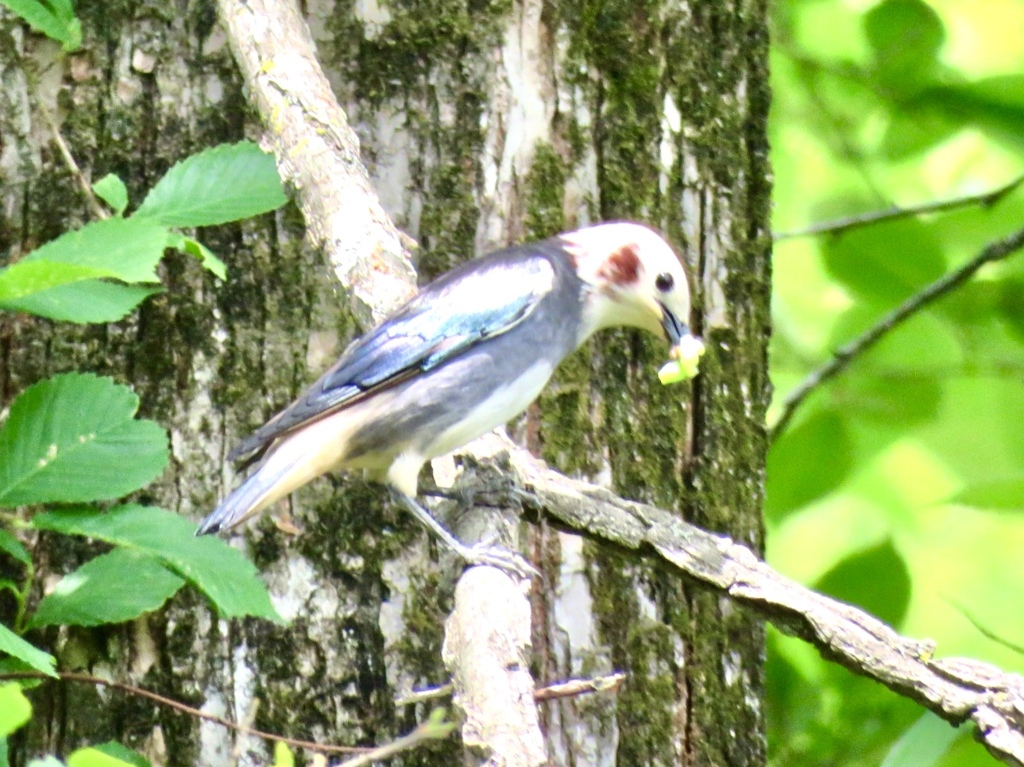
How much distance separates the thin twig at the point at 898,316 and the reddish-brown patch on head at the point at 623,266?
1.33m

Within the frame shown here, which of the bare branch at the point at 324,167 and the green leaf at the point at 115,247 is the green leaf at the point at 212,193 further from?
the green leaf at the point at 115,247

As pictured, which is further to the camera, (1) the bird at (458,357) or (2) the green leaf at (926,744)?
(1) the bird at (458,357)

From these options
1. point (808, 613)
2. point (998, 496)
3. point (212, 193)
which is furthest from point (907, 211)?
point (212, 193)

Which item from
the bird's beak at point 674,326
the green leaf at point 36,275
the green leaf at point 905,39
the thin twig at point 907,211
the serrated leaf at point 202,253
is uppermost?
the green leaf at point 905,39

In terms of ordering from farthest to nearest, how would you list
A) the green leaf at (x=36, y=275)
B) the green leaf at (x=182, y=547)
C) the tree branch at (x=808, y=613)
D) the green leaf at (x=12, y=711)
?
the green leaf at (x=182, y=547) → the tree branch at (x=808, y=613) → the green leaf at (x=36, y=275) → the green leaf at (x=12, y=711)

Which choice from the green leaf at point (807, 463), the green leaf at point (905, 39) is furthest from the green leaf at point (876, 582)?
the green leaf at point (905, 39)

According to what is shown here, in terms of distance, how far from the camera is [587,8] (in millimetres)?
3127

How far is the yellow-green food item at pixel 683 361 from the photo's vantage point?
2.83 metres

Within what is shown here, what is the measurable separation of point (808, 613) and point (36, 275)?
4.64 ft

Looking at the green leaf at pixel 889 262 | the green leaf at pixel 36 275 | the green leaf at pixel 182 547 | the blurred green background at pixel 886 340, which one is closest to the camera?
the green leaf at pixel 36 275

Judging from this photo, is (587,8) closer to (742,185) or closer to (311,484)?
(742,185)

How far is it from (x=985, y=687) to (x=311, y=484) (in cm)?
148

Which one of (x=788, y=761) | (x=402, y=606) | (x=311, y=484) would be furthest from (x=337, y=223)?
(x=788, y=761)

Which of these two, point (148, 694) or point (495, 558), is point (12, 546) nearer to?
point (148, 694)
